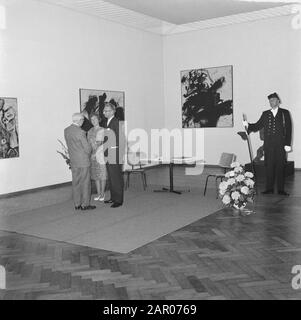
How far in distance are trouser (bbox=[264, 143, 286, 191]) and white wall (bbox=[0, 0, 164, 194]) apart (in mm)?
4598

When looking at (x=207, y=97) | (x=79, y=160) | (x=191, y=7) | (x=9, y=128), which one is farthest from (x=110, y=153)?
(x=207, y=97)

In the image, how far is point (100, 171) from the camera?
24.7 ft

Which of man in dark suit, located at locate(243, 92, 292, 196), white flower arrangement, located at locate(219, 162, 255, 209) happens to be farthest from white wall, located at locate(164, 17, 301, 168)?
white flower arrangement, located at locate(219, 162, 255, 209)

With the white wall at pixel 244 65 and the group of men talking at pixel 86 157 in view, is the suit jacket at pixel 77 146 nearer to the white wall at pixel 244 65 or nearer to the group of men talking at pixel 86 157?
the group of men talking at pixel 86 157

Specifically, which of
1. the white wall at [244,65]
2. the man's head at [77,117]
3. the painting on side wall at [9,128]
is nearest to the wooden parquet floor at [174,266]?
the man's head at [77,117]

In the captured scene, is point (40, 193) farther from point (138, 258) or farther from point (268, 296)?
point (268, 296)

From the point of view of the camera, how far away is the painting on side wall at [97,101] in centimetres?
1021

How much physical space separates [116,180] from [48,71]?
11.7 feet

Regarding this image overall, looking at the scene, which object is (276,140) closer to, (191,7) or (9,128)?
(191,7)

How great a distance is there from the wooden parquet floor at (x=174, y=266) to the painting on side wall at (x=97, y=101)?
5.04 meters

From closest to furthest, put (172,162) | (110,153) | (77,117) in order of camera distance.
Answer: (77,117)
(110,153)
(172,162)

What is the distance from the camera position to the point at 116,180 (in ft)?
23.5

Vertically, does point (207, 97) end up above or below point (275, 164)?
above

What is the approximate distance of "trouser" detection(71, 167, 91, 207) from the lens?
277 inches
